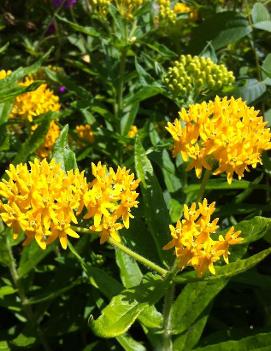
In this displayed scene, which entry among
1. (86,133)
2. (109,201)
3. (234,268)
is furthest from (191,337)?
(86,133)

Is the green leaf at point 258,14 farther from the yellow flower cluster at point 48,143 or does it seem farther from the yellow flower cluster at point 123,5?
the yellow flower cluster at point 48,143

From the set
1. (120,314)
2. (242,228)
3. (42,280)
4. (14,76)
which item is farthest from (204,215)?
(42,280)

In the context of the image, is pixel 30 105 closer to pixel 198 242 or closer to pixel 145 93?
pixel 145 93

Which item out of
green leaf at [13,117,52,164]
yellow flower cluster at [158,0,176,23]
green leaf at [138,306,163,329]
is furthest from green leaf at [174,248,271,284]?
yellow flower cluster at [158,0,176,23]

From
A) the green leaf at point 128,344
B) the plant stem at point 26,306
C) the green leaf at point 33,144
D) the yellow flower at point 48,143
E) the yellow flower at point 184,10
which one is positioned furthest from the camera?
the yellow flower at point 184,10

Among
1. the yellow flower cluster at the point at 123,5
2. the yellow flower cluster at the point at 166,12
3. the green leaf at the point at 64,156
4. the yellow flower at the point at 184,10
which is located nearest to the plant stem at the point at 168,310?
the green leaf at the point at 64,156

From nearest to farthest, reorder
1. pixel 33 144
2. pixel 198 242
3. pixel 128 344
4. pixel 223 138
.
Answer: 1. pixel 198 242
2. pixel 223 138
3. pixel 128 344
4. pixel 33 144
